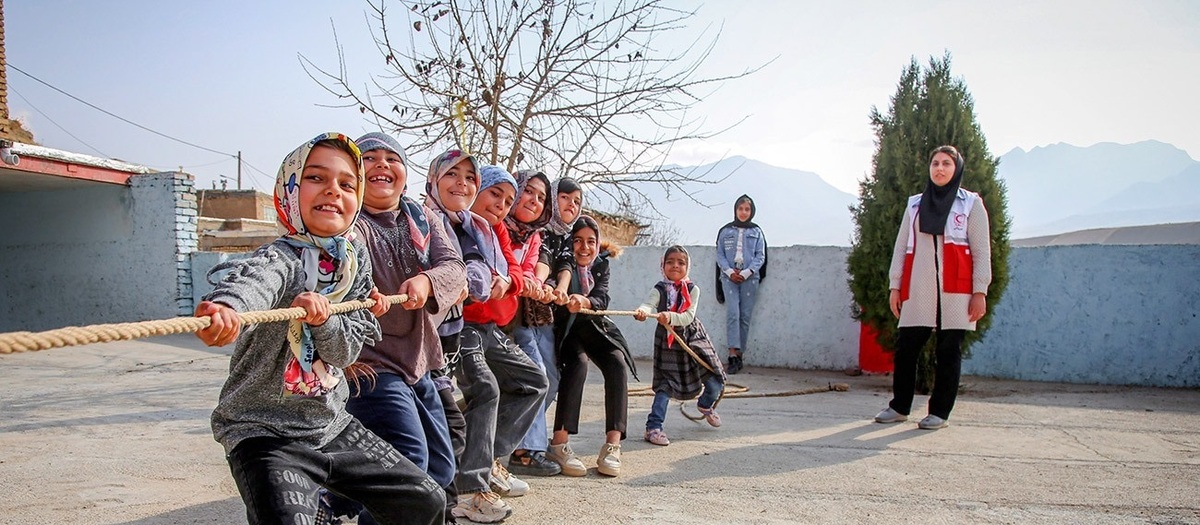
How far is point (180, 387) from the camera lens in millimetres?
7668

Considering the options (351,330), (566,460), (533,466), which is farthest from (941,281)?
(351,330)

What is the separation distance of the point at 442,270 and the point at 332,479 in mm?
930

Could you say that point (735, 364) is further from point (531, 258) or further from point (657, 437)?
point (531, 258)

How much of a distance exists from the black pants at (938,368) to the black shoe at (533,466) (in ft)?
9.84

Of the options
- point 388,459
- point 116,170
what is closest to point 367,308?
point 388,459

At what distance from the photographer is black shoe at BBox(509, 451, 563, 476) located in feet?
14.9

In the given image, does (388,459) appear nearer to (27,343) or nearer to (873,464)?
(27,343)

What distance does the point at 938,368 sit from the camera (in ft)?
19.8

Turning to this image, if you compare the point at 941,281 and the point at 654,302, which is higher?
the point at 941,281

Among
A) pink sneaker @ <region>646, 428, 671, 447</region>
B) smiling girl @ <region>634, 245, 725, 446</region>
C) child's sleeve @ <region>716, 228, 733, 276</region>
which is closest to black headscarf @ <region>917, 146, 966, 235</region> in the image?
smiling girl @ <region>634, 245, 725, 446</region>

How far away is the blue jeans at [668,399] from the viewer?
5.58 m

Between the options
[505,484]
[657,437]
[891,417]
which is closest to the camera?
[505,484]

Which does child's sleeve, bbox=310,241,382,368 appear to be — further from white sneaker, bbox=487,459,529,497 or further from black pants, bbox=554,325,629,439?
black pants, bbox=554,325,629,439

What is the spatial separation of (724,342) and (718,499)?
6221 mm
